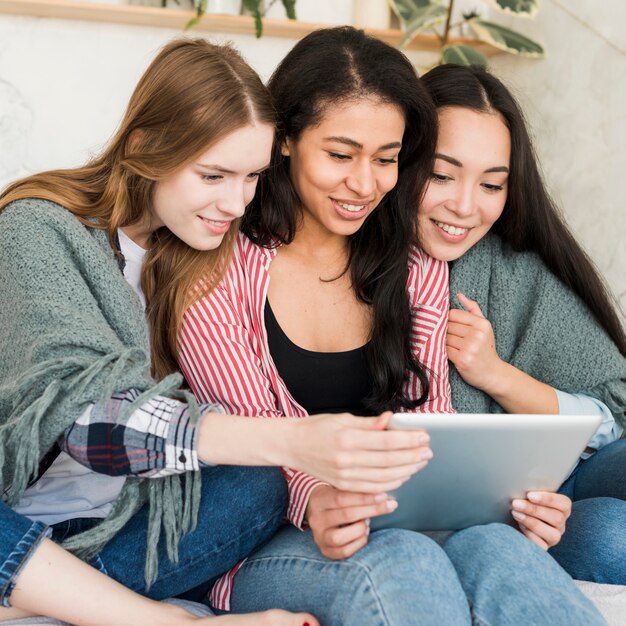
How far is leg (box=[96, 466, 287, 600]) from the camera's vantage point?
43.8 inches

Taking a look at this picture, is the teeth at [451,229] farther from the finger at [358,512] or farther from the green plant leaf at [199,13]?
the green plant leaf at [199,13]

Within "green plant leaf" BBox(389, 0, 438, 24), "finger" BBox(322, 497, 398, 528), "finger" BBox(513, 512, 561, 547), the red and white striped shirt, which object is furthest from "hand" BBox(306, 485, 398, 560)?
"green plant leaf" BBox(389, 0, 438, 24)

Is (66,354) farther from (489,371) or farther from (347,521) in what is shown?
(489,371)

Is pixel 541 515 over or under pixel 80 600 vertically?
over

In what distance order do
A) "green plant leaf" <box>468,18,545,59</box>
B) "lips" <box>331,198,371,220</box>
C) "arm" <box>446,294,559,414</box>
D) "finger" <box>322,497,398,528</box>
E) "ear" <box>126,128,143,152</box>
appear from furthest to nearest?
1. "green plant leaf" <box>468,18,545,59</box>
2. "arm" <box>446,294,559,414</box>
3. "lips" <box>331,198,371,220</box>
4. "ear" <box>126,128,143,152</box>
5. "finger" <box>322,497,398,528</box>

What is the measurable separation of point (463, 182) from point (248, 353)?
47cm

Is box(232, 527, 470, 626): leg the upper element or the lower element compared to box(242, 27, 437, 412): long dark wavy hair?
lower

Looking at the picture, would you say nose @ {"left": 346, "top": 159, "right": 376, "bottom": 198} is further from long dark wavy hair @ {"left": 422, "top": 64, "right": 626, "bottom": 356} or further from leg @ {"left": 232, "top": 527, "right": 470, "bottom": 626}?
leg @ {"left": 232, "top": 527, "right": 470, "bottom": 626}

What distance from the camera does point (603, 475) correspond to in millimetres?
1463

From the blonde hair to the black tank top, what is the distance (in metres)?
0.14

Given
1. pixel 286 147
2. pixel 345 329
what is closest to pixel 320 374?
pixel 345 329

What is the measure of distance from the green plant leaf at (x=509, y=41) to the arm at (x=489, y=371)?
3.07 ft

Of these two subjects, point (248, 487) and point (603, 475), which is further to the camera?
point (603, 475)

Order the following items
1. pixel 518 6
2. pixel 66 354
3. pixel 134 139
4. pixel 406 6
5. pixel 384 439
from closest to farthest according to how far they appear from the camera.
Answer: pixel 384 439 → pixel 66 354 → pixel 134 139 → pixel 518 6 → pixel 406 6
